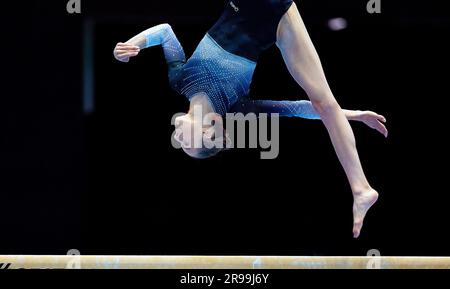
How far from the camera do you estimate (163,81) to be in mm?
3650

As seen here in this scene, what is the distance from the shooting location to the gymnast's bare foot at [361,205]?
340 centimetres

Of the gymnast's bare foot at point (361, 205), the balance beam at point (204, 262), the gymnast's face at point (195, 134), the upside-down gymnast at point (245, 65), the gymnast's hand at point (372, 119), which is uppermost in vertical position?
the upside-down gymnast at point (245, 65)

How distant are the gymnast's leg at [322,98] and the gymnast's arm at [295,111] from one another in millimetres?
105

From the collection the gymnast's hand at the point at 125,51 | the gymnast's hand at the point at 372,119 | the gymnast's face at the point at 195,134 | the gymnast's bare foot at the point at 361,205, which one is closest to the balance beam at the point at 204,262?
the gymnast's bare foot at the point at 361,205

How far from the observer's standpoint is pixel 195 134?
136 inches

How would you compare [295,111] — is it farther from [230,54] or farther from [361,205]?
[361,205]

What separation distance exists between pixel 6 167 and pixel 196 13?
1.22 meters

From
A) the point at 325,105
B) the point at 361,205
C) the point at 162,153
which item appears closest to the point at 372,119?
the point at 325,105

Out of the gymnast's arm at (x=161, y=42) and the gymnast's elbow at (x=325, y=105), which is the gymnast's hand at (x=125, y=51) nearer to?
the gymnast's arm at (x=161, y=42)

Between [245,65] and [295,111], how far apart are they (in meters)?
0.35
